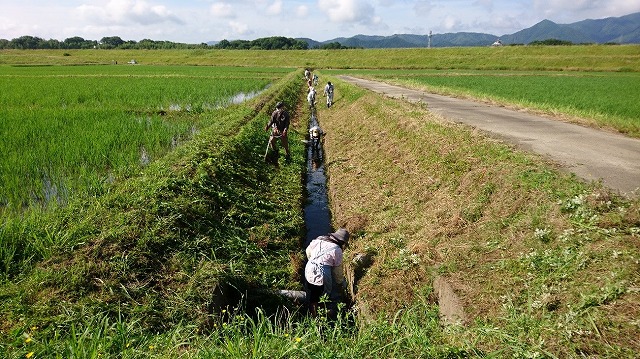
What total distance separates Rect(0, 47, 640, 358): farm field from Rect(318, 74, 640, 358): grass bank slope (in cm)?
2

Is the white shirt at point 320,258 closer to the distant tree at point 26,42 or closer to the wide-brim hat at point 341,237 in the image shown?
the wide-brim hat at point 341,237

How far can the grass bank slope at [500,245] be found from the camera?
118 inches

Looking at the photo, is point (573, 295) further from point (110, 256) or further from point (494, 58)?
point (494, 58)

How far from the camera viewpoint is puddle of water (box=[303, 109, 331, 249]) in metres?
7.26

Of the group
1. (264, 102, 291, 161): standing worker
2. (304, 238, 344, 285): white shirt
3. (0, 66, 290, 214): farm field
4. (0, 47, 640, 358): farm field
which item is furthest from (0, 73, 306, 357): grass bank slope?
(264, 102, 291, 161): standing worker

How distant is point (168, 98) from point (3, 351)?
16.8 m

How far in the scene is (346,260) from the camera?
5832mm

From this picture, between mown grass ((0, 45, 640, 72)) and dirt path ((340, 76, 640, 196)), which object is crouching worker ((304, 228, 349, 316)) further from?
mown grass ((0, 45, 640, 72))

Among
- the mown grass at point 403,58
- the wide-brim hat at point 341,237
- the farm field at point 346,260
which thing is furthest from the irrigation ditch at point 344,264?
the mown grass at point 403,58

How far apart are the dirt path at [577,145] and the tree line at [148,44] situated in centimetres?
7909

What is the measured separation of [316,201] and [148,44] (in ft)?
349

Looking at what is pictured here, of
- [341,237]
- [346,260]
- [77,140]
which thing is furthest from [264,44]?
[341,237]

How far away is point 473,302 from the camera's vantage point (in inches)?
155

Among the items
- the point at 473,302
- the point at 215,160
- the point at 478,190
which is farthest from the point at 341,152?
the point at 473,302
